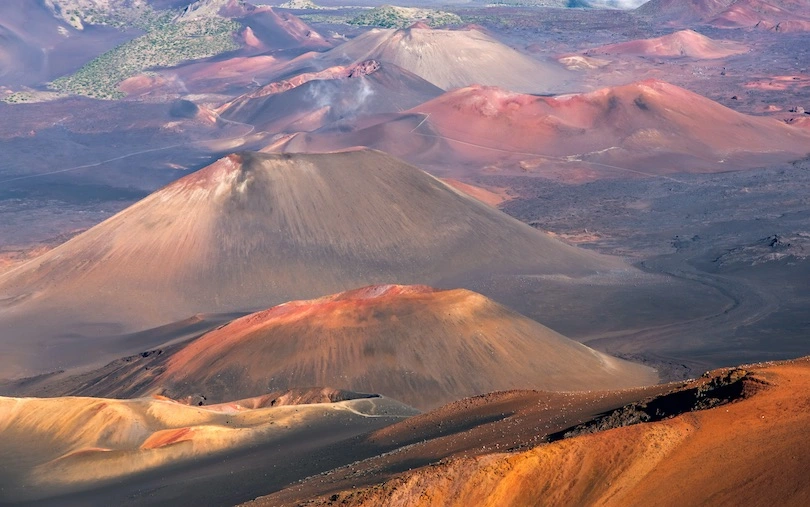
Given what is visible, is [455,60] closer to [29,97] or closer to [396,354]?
[29,97]

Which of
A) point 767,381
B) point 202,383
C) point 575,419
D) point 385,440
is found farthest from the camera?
point 202,383

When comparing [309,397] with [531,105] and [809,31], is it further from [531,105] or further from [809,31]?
[809,31]

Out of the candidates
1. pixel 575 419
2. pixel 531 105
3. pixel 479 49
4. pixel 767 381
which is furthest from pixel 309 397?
pixel 479 49

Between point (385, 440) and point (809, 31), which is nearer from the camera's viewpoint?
point (385, 440)

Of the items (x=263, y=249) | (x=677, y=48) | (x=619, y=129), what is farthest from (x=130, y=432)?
(x=677, y=48)

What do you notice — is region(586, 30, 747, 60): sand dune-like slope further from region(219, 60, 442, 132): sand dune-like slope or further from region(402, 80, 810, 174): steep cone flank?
region(402, 80, 810, 174): steep cone flank

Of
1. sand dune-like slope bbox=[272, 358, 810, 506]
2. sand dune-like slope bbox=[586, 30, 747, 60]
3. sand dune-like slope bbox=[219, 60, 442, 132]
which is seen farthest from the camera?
sand dune-like slope bbox=[586, 30, 747, 60]

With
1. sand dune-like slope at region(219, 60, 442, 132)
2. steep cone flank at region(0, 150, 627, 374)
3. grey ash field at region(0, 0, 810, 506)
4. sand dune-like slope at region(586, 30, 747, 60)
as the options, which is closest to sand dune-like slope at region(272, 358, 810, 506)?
grey ash field at region(0, 0, 810, 506)
